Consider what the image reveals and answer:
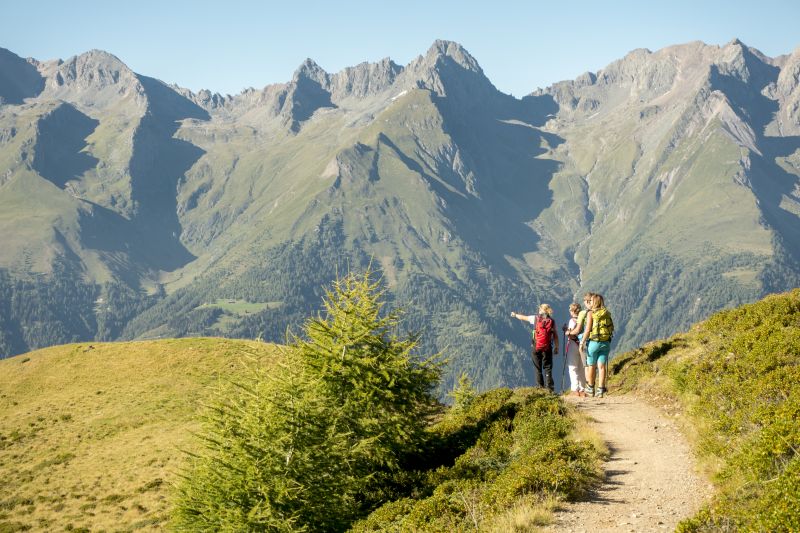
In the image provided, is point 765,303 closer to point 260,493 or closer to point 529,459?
point 529,459

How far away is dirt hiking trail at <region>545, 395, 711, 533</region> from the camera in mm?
13492

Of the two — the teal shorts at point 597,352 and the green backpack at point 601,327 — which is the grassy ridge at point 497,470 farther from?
the green backpack at point 601,327

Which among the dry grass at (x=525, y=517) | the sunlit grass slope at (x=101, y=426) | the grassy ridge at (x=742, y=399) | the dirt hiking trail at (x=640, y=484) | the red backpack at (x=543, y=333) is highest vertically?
the red backpack at (x=543, y=333)

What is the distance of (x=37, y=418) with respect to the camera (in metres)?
53.5

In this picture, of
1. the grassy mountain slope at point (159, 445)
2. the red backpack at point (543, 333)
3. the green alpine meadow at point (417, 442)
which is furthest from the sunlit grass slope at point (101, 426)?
the red backpack at point (543, 333)

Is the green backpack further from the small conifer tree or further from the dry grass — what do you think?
the dry grass

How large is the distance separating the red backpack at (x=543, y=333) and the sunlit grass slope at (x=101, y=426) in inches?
488

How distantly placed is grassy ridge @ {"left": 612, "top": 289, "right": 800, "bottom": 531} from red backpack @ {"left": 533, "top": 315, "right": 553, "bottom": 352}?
4440 millimetres

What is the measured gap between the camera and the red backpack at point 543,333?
91.4 feet

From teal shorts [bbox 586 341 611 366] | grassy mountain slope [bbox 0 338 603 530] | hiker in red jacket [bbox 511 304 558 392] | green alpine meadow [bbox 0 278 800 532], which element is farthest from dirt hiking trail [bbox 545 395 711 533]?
hiker in red jacket [bbox 511 304 558 392]

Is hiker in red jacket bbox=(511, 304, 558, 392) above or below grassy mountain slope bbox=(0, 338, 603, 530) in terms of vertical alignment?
above

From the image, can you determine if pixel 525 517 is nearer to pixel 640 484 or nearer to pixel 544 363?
pixel 640 484

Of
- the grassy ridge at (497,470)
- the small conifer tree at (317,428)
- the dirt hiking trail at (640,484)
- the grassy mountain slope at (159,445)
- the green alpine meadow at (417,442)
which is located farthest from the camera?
the small conifer tree at (317,428)

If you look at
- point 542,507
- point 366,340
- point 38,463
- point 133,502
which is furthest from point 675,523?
point 38,463
